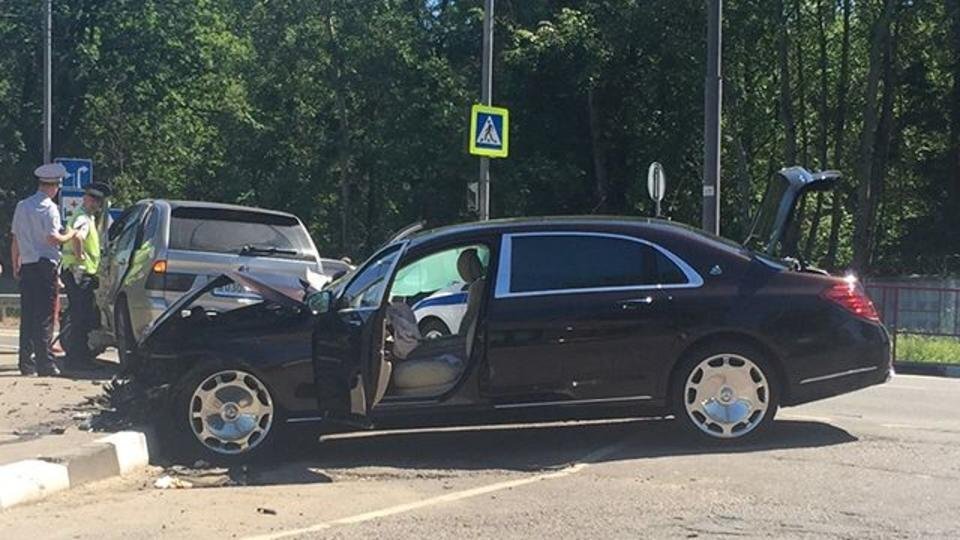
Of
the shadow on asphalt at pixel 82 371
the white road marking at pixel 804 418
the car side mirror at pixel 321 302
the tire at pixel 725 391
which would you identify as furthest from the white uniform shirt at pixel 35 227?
the white road marking at pixel 804 418

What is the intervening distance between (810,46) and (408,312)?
29.4 meters

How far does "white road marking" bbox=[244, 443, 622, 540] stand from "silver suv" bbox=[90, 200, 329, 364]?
373cm

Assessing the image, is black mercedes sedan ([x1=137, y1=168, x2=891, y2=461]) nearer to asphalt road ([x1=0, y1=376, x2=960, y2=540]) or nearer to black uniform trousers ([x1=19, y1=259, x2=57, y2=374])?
asphalt road ([x1=0, y1=376, x2=960, y2=540])

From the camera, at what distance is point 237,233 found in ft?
33.0

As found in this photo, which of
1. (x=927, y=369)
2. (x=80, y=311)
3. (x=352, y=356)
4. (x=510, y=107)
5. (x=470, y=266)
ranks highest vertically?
(x=510, y=107)

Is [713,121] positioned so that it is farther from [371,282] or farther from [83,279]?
[371,282]

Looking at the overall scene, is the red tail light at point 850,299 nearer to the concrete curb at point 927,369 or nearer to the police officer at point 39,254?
the police officer at point 39,254

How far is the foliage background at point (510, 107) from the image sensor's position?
29188mm

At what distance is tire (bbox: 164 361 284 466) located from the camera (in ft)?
23.1

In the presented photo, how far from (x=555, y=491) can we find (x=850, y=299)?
8.82 ft

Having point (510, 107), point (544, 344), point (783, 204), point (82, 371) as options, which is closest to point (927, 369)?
point (783, 204)

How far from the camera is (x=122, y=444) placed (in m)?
6.86

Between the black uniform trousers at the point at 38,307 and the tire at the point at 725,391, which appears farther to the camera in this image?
the black uniform trousers at the point at 38,307

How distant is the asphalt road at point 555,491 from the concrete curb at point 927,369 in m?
7.30
